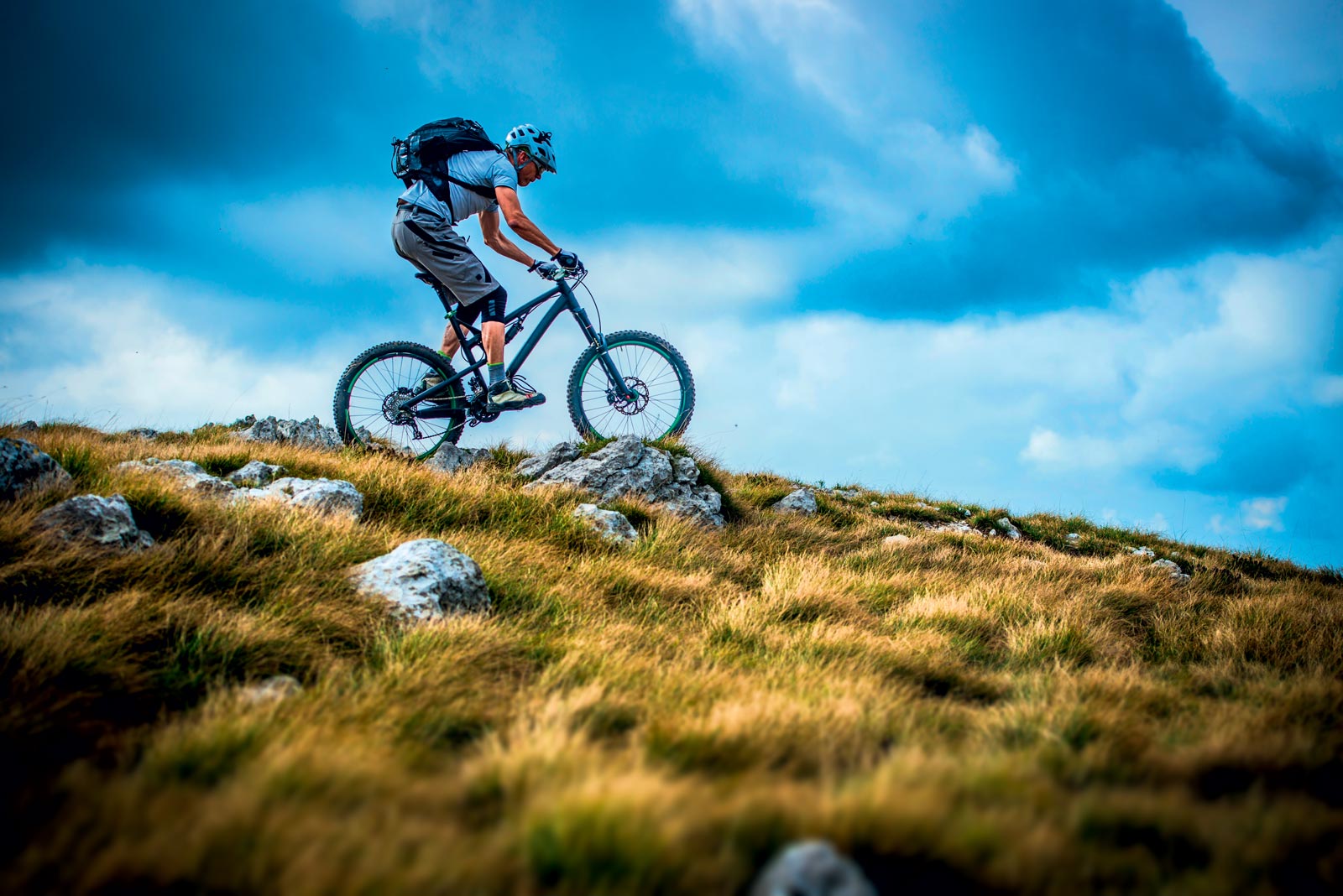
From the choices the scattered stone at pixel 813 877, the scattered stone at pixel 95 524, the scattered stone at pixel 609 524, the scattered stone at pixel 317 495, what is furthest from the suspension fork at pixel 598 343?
the scattered stone at pixel 813 877

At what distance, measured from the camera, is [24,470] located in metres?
4.14

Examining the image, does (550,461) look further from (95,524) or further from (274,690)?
(274,690)

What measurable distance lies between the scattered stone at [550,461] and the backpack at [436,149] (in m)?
3.00

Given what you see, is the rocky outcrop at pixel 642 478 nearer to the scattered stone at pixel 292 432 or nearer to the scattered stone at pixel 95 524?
the scattered stone at pixel 292 432

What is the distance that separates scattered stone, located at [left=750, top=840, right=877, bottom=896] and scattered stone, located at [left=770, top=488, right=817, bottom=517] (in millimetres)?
7168

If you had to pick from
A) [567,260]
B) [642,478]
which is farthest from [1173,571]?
[567,260]

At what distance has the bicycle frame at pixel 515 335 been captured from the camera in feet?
23.8

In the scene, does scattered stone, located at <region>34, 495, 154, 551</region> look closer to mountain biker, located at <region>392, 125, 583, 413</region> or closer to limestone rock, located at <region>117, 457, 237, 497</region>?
limestone rock, located at <region>117, 457, 237, 497</region>

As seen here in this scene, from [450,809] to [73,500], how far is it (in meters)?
3.47

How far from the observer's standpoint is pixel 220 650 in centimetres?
280

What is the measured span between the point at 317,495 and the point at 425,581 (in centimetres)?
206

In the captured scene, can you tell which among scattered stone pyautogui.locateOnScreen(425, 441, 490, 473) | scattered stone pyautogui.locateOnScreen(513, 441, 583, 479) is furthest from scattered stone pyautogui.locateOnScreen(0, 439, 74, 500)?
scattered stone pyautogui.locateOnScreen(513, 441, 583, 479)

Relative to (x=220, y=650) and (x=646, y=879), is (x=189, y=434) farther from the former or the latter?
(x=646, y=879)

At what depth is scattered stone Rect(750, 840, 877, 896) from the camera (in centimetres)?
125
